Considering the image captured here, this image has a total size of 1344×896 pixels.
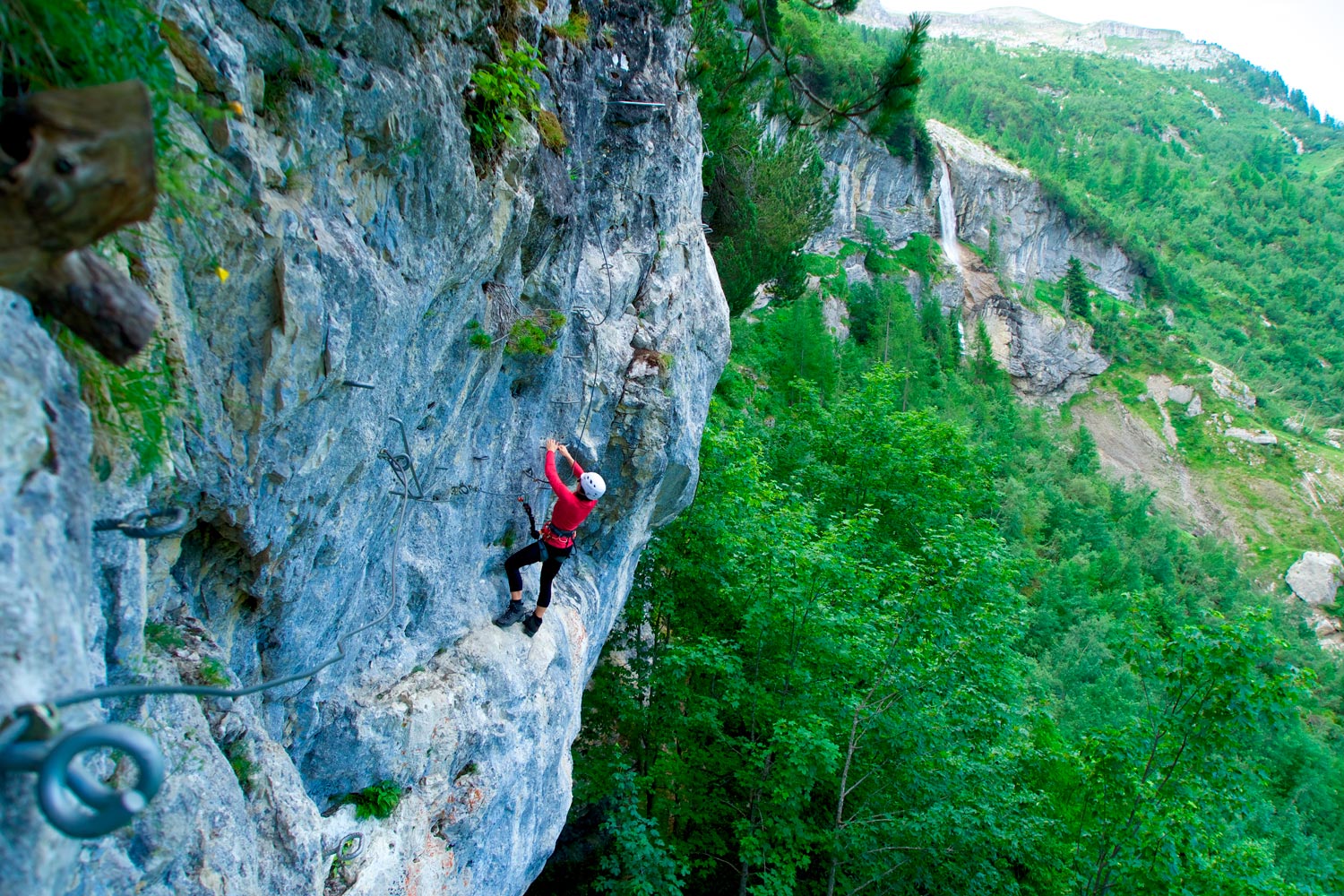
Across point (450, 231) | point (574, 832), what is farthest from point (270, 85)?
point (574, 832)

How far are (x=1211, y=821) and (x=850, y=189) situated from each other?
127ft

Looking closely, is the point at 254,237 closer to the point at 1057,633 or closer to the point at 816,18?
the point at 1057,633

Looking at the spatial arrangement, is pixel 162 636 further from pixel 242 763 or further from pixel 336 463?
pixel 336 463

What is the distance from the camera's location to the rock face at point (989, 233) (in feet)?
141

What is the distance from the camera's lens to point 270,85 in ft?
10.4

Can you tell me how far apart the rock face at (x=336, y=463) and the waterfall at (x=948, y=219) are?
46028 millimetres

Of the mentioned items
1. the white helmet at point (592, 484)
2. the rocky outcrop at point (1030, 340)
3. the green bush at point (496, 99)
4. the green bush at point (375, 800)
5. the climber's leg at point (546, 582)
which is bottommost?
the rocky outcrop at point (1030, 340)

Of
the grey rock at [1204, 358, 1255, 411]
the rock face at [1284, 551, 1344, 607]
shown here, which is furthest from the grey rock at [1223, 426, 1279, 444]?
the rock face at [1284, 551, 1344, 607]

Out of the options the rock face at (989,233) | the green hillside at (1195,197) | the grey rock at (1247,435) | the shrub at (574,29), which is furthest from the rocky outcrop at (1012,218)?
the shrub at (574,29)

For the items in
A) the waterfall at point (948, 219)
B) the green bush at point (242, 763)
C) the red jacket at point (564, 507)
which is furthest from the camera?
the waterfall at point (948, 219)

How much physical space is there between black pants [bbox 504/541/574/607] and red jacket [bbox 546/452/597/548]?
92 mm

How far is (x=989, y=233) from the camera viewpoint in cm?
5206

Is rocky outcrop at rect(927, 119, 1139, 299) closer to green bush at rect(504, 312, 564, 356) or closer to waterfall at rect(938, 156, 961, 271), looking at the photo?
waterfall at rect(938, 156, 961, 271)

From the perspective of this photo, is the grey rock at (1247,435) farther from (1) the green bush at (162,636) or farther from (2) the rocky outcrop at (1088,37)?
(2) the rocky outcrop at (1088,37)
